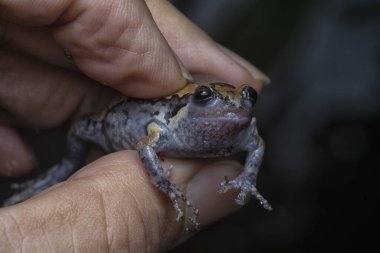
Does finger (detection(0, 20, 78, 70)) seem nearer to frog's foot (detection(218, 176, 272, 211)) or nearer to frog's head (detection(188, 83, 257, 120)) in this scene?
frog's head (detection(188, 83, 257, 120))

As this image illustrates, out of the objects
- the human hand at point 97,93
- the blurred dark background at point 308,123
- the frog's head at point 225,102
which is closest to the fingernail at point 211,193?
the human hand at point 97,93

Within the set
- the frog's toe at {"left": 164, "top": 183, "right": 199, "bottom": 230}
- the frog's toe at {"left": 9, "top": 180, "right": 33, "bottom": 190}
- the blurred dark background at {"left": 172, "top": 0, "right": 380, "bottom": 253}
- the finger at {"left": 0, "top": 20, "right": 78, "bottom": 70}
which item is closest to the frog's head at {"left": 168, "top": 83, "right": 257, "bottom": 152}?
the frog's toe at {"left": 164, "top": 183, "right": 199, "bottom": 230}

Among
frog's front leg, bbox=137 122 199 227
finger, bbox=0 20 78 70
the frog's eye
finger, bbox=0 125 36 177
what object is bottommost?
finger, bbox=0 125 36 177

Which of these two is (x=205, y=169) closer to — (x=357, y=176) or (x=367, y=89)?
(x=357, y=176)

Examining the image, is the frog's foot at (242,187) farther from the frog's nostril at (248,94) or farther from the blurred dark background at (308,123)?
the blurred dark background at (308,123)

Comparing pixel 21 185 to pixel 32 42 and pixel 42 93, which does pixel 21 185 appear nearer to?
pixel 42 93

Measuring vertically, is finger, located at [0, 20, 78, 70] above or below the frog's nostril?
above

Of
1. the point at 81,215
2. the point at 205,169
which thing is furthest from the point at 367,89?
the point at 81,215

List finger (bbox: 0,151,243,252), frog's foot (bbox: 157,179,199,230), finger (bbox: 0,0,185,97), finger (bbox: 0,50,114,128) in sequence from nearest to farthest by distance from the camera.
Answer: finger (bbox: 0,151,243,252)
finger (bbox: 0,0,185,97)
frog's foot (bbox: 157,179,199,230)
finger (bbox: 0,50,114,128)
